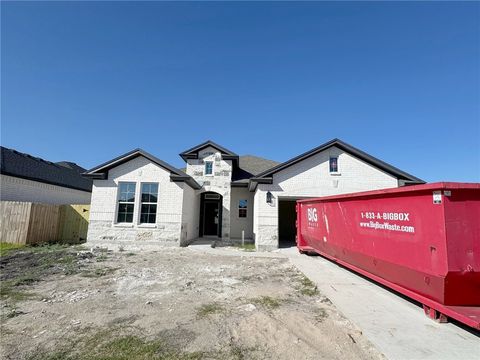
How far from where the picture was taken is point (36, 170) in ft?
67.1

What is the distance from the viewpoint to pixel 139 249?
13523 mm

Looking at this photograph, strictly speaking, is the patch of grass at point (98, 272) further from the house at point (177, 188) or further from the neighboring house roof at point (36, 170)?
the neighboring house roof at point (36, 170)

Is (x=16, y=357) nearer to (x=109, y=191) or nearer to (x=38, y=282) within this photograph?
(x=38, y=282)

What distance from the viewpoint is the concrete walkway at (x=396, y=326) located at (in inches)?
137

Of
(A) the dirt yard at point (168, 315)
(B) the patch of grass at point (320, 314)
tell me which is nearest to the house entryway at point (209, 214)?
(A) the dirt yard at point (168, 315)

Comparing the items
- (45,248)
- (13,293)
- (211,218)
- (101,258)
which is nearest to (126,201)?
(45,248)

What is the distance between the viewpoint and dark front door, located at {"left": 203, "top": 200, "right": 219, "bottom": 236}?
20.1 meters

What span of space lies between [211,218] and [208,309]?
596 inches

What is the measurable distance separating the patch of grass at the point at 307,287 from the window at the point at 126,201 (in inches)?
428

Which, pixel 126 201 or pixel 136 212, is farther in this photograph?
pixel 126 201

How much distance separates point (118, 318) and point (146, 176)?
37.3 feet

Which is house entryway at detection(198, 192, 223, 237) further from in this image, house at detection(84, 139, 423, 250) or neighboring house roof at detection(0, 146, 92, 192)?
neighboring house roof at detection(0, 146, 92, 192)

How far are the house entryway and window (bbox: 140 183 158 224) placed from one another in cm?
534

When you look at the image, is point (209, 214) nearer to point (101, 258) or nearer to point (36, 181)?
point (101, 258)
